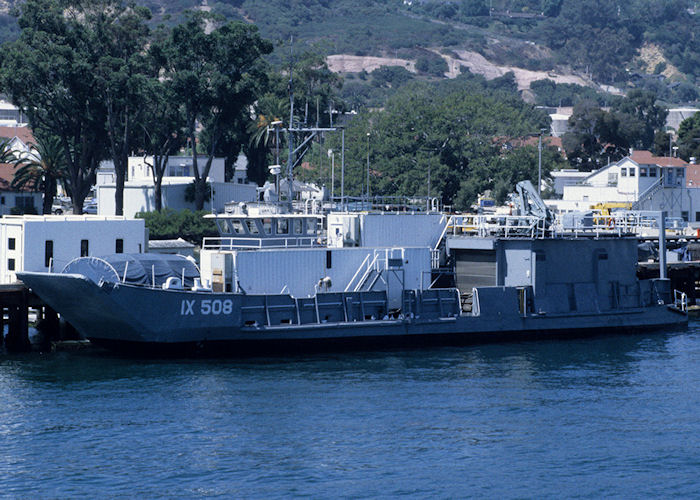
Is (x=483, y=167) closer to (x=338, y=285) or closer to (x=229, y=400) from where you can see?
(x=338, y=285)

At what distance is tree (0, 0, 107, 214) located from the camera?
236 feet

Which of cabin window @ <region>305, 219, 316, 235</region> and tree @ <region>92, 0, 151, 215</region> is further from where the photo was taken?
tree @ <region>92, 0, 151, 215</region>

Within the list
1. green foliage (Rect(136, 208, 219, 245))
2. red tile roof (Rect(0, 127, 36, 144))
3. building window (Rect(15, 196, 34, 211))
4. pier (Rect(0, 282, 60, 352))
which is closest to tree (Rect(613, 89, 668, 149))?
red tile roof (Rect(0, 127, 36, 144))

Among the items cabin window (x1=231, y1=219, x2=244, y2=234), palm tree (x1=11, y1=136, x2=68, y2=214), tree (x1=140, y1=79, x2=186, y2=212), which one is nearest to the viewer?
cabin window (x1=231, y1=219, x2=244, y2=234)

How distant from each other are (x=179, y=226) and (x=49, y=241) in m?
27.2

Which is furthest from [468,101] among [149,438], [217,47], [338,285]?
[149,438]

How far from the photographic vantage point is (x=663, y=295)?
52844 mm

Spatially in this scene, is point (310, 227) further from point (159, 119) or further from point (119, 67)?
point (159, 119)

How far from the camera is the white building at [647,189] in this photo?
89.5 m

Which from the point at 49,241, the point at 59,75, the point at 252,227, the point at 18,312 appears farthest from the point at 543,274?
the point at 59,75

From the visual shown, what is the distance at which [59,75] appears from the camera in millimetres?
72062

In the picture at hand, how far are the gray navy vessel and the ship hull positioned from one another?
0.16 ft

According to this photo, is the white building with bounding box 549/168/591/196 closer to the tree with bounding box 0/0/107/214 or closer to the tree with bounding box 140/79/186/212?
the tree with bounding box 140/79/186/212

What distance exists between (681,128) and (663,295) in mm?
92886
